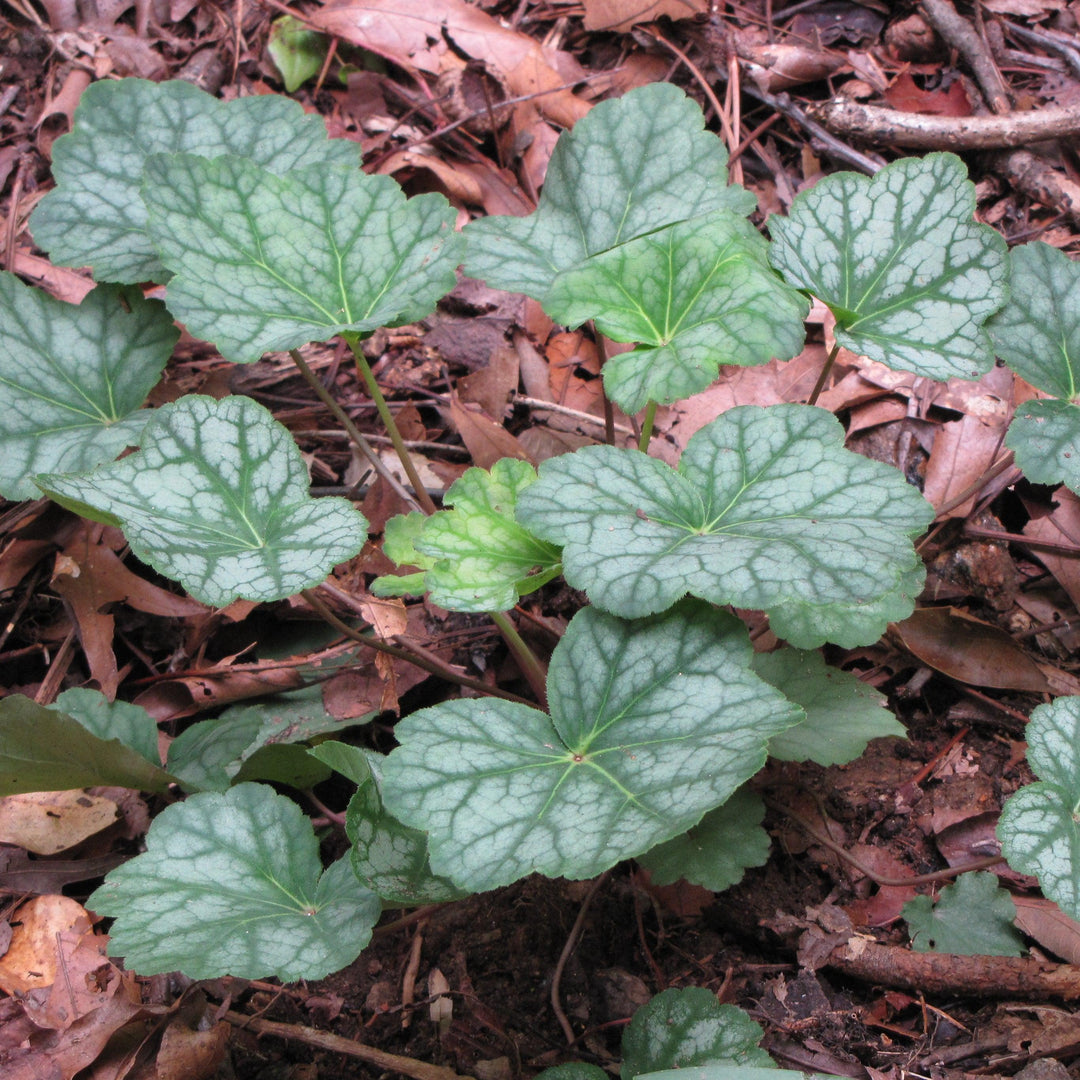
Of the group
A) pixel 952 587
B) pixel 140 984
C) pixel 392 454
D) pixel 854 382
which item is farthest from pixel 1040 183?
pixel 140 984

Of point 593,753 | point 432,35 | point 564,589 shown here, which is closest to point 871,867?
point 593,753

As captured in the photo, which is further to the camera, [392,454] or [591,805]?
[392,454]

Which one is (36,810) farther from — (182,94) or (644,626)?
(182,94)

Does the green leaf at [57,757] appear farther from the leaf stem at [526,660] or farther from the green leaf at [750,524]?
the green leaf at [750,524]

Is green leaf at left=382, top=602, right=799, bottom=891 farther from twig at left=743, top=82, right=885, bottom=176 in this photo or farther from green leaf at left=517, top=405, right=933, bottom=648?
twig at left=743, top=82, right=885, bottom=176

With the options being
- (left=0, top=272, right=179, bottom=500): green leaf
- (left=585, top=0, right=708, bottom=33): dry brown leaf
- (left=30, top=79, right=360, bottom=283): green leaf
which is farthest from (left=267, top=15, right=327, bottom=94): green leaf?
(left=0, top=272, right=179, bottom=500): green leaf

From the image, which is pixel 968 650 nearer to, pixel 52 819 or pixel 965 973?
pixel 965 973

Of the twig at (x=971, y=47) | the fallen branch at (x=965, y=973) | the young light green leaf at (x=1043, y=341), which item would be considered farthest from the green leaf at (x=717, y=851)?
the twig at (x=971, y=47)
